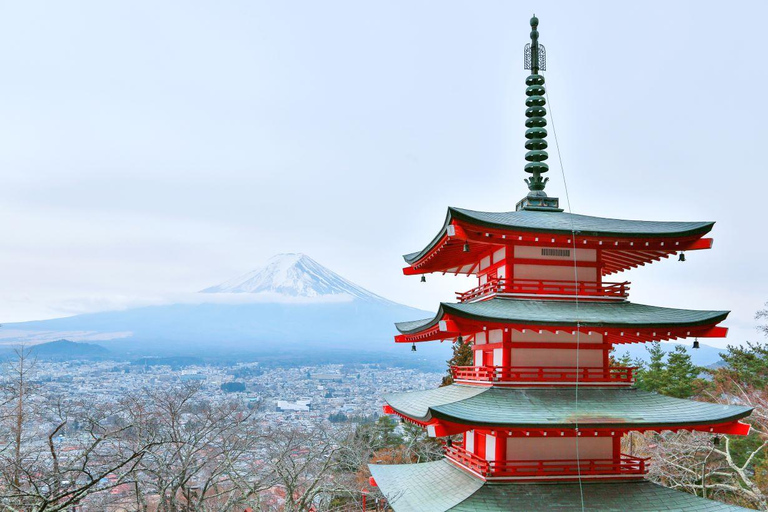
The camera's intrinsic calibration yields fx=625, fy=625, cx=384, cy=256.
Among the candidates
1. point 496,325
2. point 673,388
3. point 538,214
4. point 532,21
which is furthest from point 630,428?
point 673,388

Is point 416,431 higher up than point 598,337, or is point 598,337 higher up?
point 598,337

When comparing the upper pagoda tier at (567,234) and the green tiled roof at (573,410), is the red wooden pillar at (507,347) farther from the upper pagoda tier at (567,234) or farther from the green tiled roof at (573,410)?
the upper pagoda tier at (567,234)

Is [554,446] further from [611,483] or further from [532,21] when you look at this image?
[532,21]

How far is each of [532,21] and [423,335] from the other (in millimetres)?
7472

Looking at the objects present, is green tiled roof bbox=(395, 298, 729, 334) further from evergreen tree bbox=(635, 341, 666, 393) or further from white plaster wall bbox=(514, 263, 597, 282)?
evergreen tree bbox=(635, 341, 666, 393)

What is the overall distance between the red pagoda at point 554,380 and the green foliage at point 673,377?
2440 cm

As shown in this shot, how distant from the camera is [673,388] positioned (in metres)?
33.9

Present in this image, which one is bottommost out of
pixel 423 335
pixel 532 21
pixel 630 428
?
pixel 630 428

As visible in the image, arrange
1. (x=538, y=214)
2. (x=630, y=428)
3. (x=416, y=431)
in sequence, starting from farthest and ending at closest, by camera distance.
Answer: (x=416, y=431) < (x=538, y=214) < (x=630, y=428)

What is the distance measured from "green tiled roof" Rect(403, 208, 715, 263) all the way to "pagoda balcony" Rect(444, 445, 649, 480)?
4.07 metres

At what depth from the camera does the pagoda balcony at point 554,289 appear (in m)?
11.8

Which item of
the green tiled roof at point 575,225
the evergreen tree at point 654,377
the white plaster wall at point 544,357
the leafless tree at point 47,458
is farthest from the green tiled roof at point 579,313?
the evergreen tree at point 654,377

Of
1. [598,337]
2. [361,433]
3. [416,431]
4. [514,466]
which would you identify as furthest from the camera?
[416,431]

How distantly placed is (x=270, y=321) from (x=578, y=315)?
16417 cm
